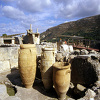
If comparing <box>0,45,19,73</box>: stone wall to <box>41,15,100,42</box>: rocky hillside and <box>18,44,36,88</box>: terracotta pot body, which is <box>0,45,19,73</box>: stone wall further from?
<box>41,15,100,42</box>: rocky hillside

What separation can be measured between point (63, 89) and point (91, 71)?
1.18 meters

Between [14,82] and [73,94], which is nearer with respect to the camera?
[73,94]

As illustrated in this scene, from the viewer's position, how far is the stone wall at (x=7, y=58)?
498cm

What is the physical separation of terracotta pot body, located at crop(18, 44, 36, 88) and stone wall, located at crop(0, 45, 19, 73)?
2.34m

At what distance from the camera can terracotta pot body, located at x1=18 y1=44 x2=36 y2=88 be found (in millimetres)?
3062

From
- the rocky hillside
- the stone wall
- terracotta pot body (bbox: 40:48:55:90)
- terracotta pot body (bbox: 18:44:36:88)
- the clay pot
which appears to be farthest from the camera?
the rocky hillside

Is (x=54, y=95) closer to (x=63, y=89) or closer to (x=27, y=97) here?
(x=63, y=89)

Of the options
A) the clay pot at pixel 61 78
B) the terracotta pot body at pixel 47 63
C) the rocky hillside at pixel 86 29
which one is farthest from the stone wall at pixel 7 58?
the rocky hillside at pixel 86 29

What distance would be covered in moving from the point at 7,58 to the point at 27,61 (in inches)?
105

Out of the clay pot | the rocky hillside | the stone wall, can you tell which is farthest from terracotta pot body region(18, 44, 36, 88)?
the rocky hillside

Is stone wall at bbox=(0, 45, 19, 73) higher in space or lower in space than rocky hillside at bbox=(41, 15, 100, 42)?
lower

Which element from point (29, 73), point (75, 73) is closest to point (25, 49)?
point (29, 73)

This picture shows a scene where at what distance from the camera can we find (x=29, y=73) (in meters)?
3.16

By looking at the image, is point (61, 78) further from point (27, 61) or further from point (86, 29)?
point (86, 29)
